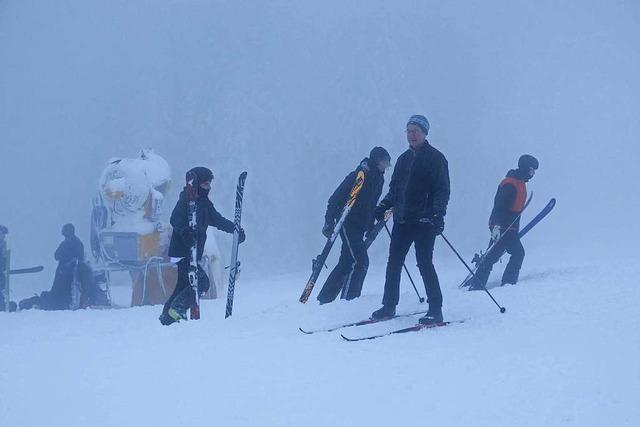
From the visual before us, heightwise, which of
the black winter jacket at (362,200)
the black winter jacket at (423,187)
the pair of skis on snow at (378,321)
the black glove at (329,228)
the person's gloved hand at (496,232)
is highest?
the black winter jacket at (423,187)

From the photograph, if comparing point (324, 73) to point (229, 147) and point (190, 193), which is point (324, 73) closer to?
point (229, 147)

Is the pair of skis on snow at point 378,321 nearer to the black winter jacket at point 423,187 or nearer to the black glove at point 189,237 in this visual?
the black winter jacket at point 423,187

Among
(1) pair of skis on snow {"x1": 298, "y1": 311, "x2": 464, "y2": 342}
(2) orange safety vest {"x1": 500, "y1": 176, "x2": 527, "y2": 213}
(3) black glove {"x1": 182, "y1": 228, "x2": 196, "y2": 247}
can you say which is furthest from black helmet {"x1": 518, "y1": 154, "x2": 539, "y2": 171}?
(3) black glove {"x1": 182, "y1": 228, "x2": 196, "y2": 247}

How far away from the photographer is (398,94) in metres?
25.1

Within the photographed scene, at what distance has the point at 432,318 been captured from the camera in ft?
17.3

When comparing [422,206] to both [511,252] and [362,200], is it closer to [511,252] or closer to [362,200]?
[362,200]

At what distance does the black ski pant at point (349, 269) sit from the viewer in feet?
23.3

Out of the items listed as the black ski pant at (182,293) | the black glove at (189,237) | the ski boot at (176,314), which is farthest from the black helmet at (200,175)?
the ski boot at (176,314)

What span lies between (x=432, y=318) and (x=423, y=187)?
1128 millimetres

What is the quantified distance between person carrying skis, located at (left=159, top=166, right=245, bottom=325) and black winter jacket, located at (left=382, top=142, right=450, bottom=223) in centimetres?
233

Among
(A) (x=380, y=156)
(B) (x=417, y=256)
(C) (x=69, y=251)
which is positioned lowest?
(C) (x=69, y=251)

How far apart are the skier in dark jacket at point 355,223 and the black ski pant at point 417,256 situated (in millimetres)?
1594

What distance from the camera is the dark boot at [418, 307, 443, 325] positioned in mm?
5234

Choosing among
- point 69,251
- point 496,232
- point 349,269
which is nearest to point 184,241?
point 349,269
